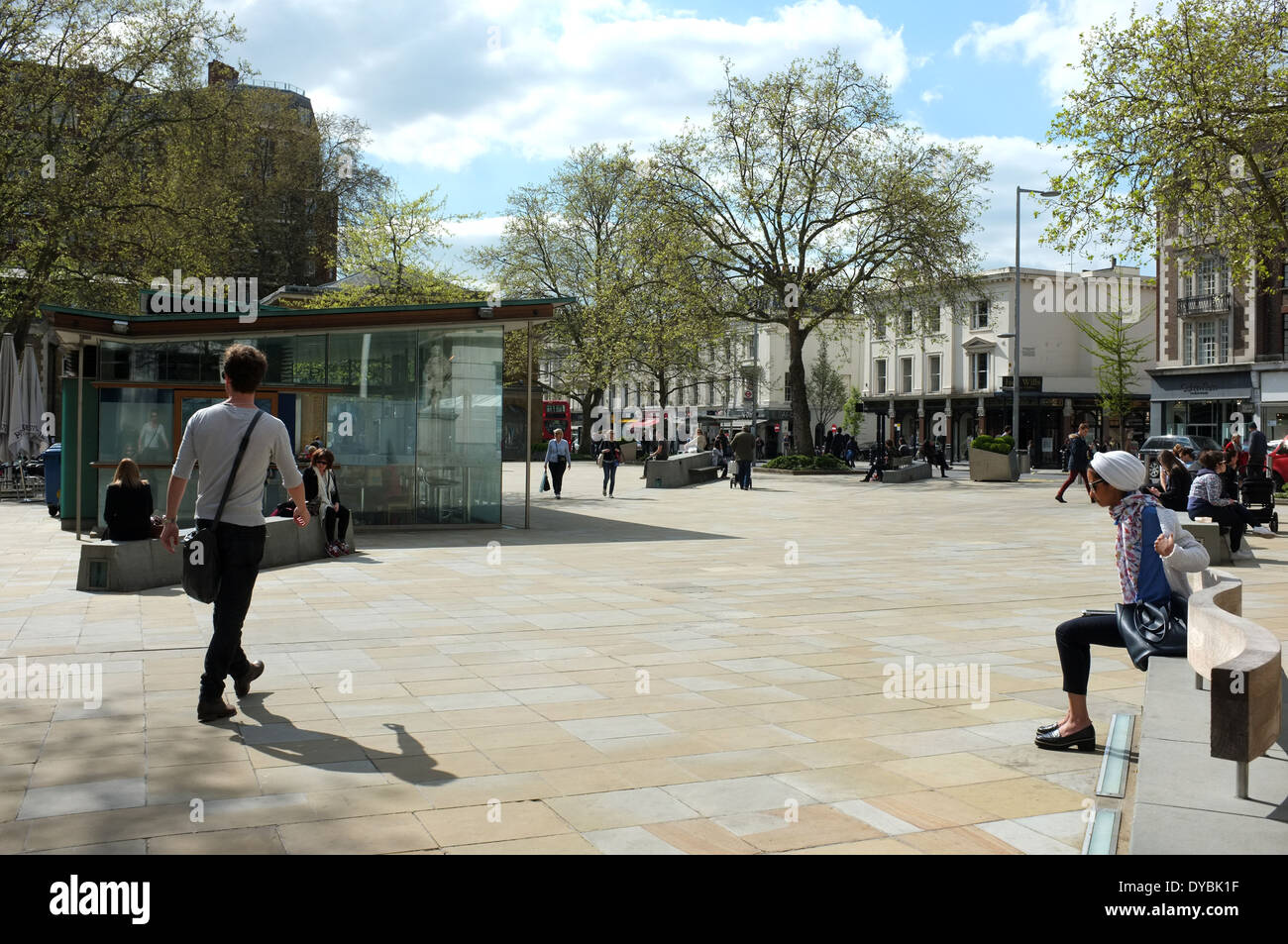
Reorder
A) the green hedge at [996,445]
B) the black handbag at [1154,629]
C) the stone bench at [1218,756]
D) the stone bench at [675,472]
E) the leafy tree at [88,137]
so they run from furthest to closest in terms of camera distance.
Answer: the green hedge at [996,445] < the stone bench at [675,472] < the leafy tree at [88,137] < the black handbag at [1154,629] < the stone bench at [1218,756]

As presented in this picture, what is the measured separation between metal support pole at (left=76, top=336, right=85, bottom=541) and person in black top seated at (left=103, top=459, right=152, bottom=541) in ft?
17.5

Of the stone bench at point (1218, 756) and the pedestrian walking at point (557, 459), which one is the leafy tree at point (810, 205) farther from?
the stone bench at point (1218, 756)

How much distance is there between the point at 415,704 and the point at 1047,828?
3470 millimetres

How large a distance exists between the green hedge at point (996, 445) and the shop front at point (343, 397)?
2079 cm

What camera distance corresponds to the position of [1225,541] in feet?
44.7

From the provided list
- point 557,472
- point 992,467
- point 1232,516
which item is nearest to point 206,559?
point 1232,516

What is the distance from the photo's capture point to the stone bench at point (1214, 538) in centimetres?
1333

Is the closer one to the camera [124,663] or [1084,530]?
[124,663]

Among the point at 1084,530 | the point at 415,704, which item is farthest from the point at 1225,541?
the point at 415,704

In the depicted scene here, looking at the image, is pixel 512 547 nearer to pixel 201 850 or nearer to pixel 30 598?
pixel 30 598

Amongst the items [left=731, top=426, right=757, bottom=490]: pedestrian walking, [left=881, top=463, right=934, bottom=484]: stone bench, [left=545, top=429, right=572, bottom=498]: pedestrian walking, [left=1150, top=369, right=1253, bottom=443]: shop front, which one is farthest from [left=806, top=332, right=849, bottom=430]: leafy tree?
[left=545, top=429, right=572, bottom=498]: pedestrian walking

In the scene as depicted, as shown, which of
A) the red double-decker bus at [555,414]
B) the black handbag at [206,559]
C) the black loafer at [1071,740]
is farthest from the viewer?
the red double-decker bus at [555,414]

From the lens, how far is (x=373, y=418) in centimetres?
1798

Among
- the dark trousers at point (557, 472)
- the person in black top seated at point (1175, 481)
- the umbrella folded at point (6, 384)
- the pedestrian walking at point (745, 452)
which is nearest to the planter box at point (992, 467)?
the pedestrian walking at point (745, 452)
